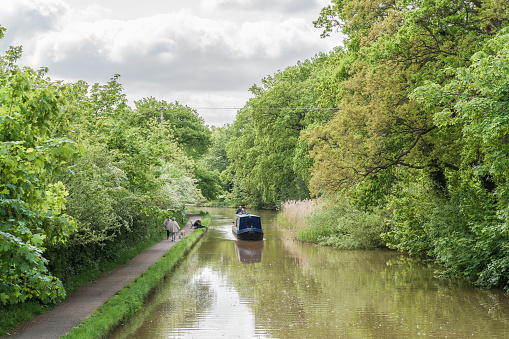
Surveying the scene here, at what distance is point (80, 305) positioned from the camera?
12.3m

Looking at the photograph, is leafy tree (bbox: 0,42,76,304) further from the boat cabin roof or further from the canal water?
the boat cabin roof

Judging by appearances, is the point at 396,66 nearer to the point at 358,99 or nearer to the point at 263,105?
the point at 358,99

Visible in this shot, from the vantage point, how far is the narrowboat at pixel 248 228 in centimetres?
3078

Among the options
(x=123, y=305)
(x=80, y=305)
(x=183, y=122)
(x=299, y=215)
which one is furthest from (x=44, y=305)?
(x=183, y=122)

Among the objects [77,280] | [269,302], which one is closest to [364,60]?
[269,302]

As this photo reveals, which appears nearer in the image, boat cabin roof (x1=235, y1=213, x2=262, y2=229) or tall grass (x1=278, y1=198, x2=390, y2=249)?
tall grass (x1=278, y1=198, x2=390, y2=249)

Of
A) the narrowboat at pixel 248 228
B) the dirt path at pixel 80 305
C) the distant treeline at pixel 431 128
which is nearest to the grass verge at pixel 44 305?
the dirt path at pixel 80 305

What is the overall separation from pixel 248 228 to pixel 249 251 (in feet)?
16.0

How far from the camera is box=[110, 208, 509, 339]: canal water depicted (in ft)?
36.8

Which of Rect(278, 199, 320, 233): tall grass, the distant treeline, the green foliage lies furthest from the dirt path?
the green foliage

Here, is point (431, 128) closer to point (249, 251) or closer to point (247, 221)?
point (249, 251)

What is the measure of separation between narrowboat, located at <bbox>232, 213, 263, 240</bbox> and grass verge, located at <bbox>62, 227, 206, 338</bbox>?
11030 mm

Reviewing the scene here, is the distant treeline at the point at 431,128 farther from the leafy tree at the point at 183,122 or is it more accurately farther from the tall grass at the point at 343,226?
the leafy tree at the point at 183,122

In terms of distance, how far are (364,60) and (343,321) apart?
8903 millimetres
